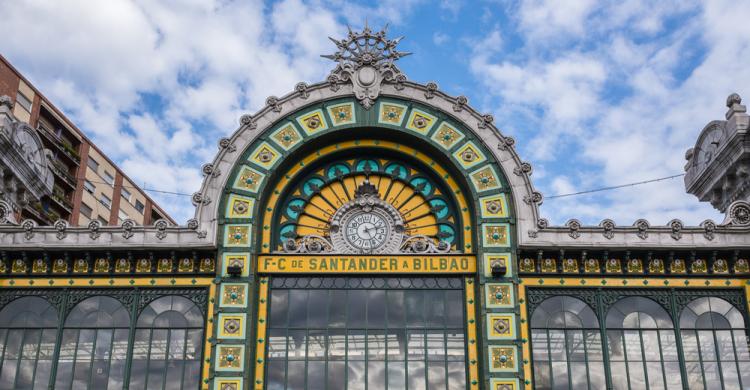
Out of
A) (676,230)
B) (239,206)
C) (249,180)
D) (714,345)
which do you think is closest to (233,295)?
(239,206)

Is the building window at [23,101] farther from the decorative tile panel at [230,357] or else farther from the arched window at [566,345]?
the arched window at [566,345]

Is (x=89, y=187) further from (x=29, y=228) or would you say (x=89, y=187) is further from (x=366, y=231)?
(x=366, y=231)

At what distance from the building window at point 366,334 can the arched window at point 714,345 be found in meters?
7.15

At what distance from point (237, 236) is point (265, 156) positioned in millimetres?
3059

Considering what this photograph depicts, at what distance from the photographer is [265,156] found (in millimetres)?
29000

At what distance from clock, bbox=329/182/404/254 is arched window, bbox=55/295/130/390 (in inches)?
294

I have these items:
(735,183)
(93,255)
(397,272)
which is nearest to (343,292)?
(397,272)

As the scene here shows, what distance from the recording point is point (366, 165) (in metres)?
30.0

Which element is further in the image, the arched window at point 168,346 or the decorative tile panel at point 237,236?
the decorative tile panel at point 237,236

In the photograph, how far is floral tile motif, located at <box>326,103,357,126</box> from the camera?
2947 cm

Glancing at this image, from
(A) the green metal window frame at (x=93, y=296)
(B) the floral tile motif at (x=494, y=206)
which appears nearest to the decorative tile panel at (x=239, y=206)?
(A) the green metal window frame at (x=93, y=296)

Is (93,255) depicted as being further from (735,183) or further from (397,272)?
(735,183)

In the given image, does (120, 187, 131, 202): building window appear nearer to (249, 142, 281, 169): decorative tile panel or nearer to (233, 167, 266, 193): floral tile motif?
(249, 142, 281, 169): decorative tile panel

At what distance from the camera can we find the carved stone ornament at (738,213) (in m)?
27.5
